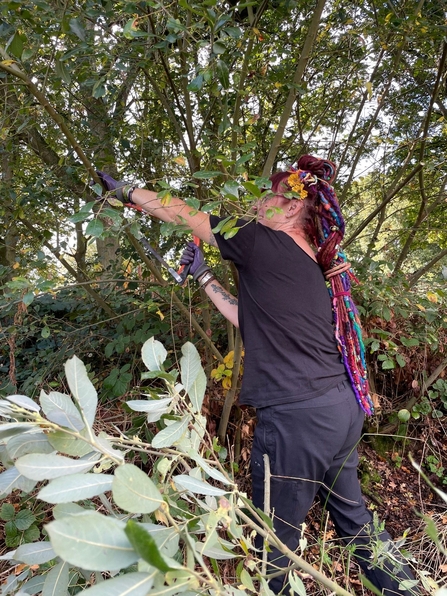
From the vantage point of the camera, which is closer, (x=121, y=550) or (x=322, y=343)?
(x=121, y=550)

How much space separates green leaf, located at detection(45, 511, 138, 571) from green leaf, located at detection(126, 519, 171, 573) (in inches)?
1.1

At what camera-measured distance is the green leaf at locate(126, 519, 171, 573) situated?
374mm

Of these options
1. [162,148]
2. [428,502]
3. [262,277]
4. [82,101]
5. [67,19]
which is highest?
[82,101]

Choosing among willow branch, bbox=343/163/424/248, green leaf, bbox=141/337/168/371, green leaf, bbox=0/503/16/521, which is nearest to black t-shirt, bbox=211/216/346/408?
green leaf, bbox=141/337/168/371

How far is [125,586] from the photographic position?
402 mm

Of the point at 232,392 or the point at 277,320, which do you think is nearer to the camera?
the point at 277,320

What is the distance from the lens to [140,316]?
2.44 metres

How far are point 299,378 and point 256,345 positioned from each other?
21 cm

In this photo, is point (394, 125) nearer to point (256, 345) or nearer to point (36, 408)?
point (256, 345)

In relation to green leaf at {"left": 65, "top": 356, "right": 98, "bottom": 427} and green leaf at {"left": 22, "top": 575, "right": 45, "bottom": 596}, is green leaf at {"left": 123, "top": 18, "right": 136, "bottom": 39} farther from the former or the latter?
green leaf at {"left": 22, "top": 575, "right": 45, "bottom": 596}

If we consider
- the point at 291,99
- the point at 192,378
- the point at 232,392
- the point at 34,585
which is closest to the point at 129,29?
the point at 291,99

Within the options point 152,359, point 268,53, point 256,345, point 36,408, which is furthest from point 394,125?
point 36,408

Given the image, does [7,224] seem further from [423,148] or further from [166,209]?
[423,148]

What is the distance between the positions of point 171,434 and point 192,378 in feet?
0.41
